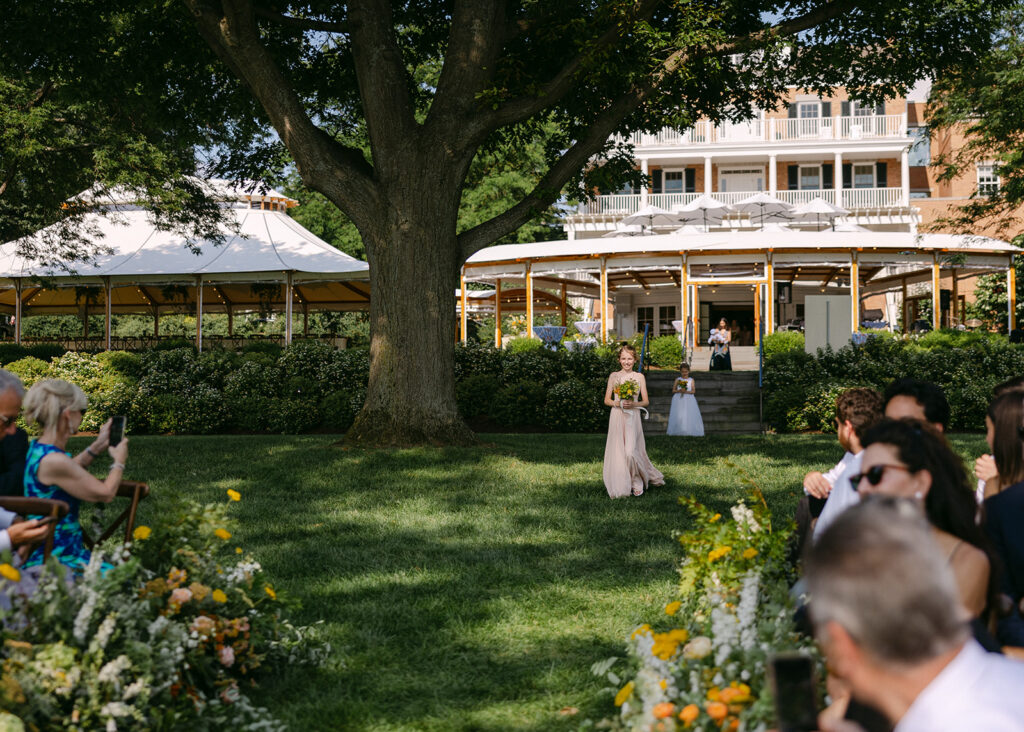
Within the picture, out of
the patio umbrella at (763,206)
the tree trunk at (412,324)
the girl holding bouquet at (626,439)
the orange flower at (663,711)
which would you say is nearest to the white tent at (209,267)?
the tree trunk at (412,324)

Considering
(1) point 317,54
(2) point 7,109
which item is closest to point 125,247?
(2) point 7,109

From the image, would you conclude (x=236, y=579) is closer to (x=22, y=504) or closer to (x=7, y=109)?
(x=22, y=504)

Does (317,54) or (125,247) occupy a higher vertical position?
(317,54)

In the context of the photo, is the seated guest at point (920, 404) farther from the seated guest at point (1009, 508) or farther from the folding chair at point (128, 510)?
the folding chair at point (128, 510)

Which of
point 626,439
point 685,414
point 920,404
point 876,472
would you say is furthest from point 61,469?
point 685,414

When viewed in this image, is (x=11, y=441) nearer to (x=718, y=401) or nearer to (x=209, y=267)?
(x=718, y=401)

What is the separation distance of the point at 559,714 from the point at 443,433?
31.2 feet

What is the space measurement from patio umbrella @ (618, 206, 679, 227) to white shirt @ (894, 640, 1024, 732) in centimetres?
3065

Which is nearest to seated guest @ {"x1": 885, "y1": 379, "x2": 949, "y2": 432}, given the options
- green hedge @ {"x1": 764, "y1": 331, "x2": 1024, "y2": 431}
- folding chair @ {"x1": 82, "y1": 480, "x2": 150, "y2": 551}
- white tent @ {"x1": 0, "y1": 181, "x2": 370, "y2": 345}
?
folding chair @ {"x1": 82, "y1": 480, "x2": 150, "y2": 551}

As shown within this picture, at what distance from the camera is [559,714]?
14.0 feet

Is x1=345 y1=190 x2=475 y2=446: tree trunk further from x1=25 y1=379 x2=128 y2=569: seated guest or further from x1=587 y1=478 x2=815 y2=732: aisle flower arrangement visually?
x1=587 y1=478 x2=815 y2=732: aisle flower arrangement

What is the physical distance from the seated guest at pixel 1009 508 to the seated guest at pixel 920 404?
0.70 metres

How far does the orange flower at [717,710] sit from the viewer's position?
107 inches

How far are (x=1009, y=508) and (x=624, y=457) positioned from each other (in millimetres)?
6836
